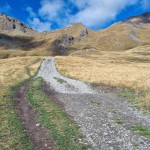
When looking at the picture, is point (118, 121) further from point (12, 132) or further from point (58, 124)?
point (12, 132)

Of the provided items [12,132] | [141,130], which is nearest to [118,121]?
[141,130]

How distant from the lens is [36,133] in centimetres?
1933

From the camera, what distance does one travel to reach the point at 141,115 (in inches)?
993

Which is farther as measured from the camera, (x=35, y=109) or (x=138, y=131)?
(x=35, y=109)

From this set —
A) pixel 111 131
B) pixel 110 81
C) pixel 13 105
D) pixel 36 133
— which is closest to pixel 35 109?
pixel 13 105

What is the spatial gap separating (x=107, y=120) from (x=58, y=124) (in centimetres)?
421

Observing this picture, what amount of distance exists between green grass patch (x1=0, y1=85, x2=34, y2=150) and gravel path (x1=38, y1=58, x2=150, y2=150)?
419 centimetres

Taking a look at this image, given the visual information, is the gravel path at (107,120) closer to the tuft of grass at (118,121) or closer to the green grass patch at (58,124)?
the tuft of grass at (118,121)

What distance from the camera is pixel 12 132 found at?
19641 mm

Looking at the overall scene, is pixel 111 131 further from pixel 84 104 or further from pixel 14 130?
pixel 84 104

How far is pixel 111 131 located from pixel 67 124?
12.2 ft

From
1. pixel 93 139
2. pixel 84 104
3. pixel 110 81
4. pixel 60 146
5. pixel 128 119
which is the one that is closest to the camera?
pixel 60 146

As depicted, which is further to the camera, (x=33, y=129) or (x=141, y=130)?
(x=33, y=129)

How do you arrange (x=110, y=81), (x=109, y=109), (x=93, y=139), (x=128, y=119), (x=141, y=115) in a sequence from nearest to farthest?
1. (x=93, y=139)
2. (x=128, y=119)
3. (x=141, y=115)
4. (x=109, y=109)
5. (x=110, y=81)
